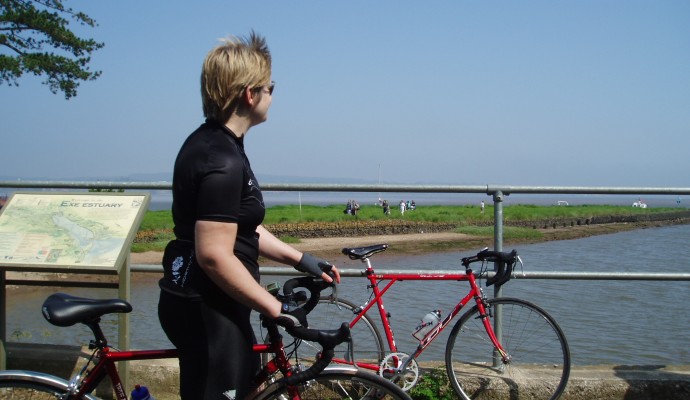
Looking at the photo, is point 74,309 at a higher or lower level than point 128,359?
higher

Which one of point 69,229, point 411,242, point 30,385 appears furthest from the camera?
point 411,242

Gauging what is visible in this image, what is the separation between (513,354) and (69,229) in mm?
2642

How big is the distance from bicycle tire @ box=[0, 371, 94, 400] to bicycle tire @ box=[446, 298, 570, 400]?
7.22 feet

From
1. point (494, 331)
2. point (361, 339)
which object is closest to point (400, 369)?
point (361, 339)

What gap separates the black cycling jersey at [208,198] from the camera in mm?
2064

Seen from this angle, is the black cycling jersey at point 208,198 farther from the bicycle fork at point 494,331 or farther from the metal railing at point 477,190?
the bicycle fork at point 494,331

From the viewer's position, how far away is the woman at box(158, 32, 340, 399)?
2.07 m

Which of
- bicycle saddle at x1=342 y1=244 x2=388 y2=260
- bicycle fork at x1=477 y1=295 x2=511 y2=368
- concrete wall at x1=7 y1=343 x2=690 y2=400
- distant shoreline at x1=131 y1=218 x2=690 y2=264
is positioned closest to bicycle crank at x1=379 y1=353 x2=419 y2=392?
concrete wall at x1=7 y1=343 x2=690 y2=400

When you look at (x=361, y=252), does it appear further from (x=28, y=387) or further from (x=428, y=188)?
(x=28, y=387)

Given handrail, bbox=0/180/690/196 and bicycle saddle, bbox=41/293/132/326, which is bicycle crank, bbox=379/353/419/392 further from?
bicycle saddle, bbox=41/293/132/326

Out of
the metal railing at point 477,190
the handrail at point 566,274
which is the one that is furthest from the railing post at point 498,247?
the handrail at point 566,274

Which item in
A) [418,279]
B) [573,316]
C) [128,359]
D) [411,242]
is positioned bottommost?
[411,242]

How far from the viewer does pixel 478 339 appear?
404 cm

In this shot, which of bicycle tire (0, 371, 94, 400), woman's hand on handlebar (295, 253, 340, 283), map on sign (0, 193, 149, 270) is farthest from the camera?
map on sign (0, 193, 149, 270)
